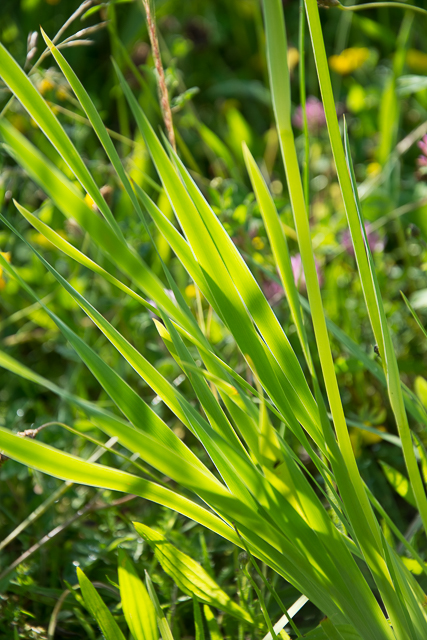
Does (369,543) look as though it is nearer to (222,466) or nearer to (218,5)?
(222,466)

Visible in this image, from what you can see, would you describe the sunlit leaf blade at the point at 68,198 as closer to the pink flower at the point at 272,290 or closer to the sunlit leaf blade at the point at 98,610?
the sunlit leaf blade at the point at 98,610

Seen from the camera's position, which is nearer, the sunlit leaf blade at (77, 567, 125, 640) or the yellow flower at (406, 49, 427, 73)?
the sunlit leaf blade at (77, 567, 125, 640)

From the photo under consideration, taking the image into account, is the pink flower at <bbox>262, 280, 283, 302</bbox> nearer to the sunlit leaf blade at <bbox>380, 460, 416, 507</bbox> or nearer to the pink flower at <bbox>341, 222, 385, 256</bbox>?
the pink flower at <bbox>341, 222, 385, 256</bbox>

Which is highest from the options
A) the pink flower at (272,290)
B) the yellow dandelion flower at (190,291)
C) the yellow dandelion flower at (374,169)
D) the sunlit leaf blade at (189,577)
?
the yellow dandelion flower at (190,291)

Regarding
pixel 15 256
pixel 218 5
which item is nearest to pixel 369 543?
pixel 15 256

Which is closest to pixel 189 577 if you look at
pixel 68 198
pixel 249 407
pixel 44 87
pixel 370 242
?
pixel 249 407

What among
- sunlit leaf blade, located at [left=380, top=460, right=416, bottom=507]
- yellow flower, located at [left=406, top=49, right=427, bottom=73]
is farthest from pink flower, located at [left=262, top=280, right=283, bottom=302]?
yellow flower, located at [left=406, top=49, right=427, bottom=73]

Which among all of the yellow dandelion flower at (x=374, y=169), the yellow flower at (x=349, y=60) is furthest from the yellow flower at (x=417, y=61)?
the yellow dandelion flower at (x=374, y=169)
